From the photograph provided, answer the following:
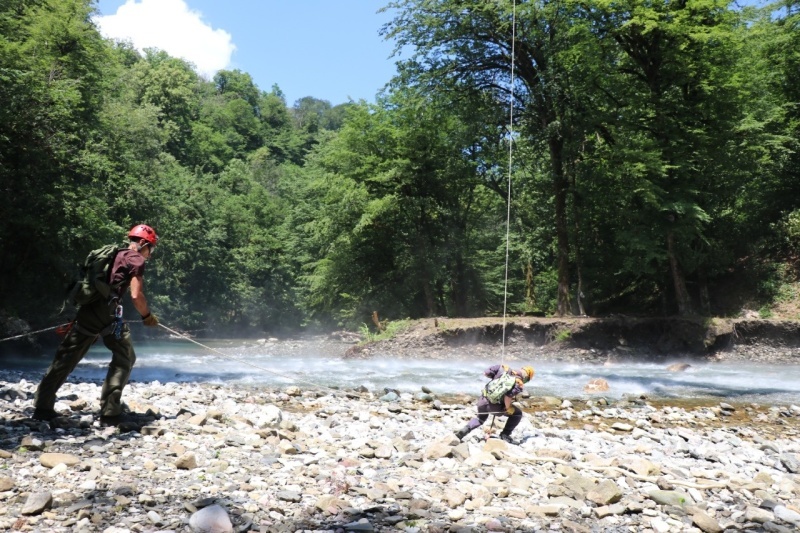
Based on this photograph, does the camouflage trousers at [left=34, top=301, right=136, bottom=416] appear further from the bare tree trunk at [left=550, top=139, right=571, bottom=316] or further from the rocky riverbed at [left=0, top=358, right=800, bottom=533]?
the bare tree trunk at [left=550, top=139, right=571, bottom=316]

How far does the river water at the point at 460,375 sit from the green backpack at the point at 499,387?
4.95 meters

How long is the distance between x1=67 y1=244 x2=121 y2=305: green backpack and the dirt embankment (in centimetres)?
1726

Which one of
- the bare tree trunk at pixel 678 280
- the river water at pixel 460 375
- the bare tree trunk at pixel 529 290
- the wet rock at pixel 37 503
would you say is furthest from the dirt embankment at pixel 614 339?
the wet rock at pixel 37 503

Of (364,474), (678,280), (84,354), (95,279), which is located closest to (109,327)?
(84,354)

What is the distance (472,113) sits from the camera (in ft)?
80.5

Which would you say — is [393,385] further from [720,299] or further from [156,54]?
[156,54]

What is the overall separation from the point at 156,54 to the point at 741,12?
77304 mm

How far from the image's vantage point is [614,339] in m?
23.2

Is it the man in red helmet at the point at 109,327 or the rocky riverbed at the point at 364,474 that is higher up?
the man in red helmet at the point at 109,327

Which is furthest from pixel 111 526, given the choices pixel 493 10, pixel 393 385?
pixel 493 10

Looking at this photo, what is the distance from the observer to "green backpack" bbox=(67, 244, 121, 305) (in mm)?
6926

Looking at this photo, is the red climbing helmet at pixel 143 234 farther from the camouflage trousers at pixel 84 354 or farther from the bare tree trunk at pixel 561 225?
the bare tree trunk at pixel 561 225

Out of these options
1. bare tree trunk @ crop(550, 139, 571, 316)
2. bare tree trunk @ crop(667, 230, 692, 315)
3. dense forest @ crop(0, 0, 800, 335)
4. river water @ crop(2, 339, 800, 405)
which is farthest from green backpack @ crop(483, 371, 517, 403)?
bare tree trunk @ crop(667, 230, 692, 315)

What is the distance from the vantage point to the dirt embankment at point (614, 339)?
22.3 meters
